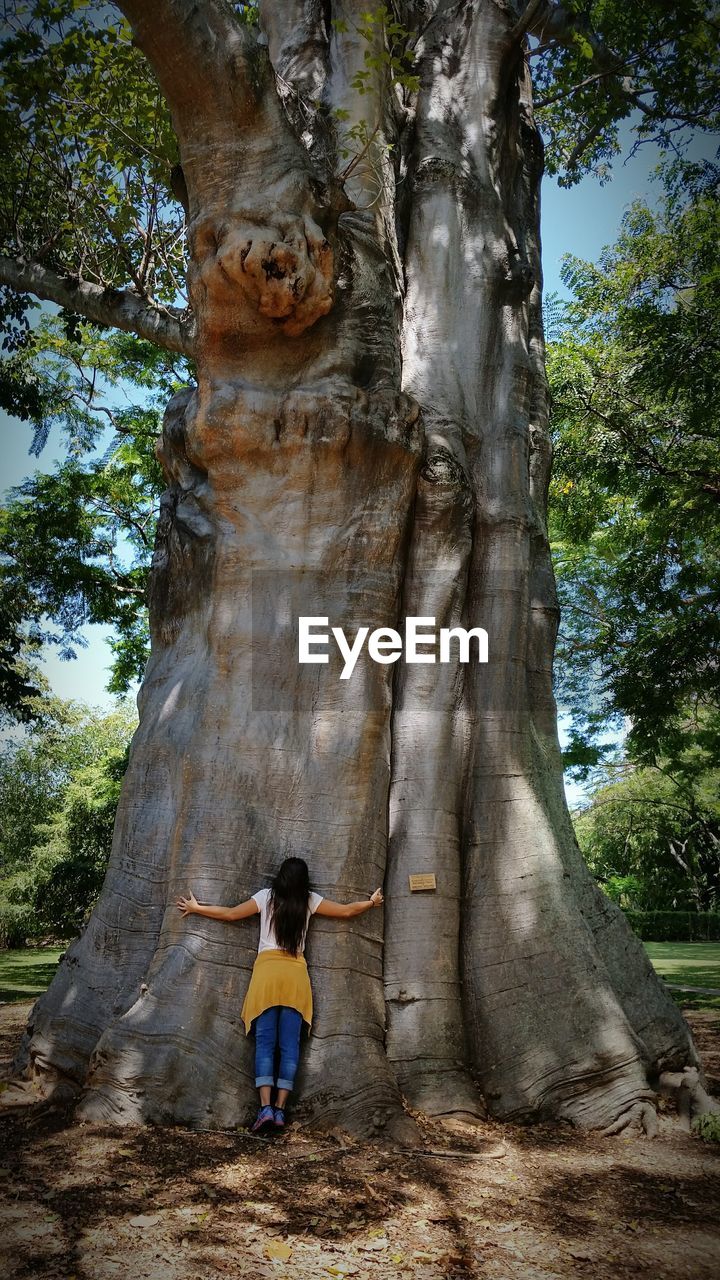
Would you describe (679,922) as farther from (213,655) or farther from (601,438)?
(213,655)

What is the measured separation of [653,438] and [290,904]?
10412 mm

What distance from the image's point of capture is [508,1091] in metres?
4.86

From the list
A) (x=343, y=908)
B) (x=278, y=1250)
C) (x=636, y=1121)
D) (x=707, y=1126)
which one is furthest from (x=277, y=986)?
(x=707, y=1126)

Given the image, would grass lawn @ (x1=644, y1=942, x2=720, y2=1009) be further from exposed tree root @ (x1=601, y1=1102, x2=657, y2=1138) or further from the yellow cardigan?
the yellow cardigan

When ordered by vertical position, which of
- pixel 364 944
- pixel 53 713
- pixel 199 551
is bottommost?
pixel 364 944

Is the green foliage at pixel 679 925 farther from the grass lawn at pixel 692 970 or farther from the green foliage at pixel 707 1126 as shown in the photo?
the green foliage at pixel 707 1126

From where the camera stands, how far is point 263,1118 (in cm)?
422

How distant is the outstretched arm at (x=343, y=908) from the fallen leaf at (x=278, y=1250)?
71.2 inches

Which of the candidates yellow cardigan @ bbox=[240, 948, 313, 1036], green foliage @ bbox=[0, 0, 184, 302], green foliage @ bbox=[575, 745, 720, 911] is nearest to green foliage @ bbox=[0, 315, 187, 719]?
green foliage @ bbox=[0, 0, 184, 302]

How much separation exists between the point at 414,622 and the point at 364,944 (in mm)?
1946

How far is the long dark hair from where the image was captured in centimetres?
462

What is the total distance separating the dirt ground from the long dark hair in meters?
0.86

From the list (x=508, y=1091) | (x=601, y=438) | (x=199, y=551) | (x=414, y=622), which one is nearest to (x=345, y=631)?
(x=414, y=622)

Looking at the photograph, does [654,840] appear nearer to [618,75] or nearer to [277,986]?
[618,75]
